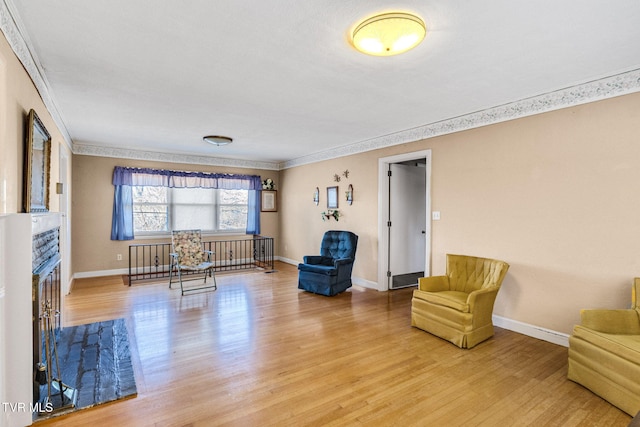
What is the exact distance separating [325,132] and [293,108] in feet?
3.90

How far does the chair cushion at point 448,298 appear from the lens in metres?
3.05

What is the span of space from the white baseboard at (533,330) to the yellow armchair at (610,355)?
0.73m

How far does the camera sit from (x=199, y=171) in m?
6.88

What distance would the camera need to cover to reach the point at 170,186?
647cm

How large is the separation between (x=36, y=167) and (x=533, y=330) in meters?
4.77

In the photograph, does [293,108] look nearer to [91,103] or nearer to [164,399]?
[91,103]

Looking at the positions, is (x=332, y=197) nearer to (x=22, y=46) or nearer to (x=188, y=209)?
(x=188, y=209)

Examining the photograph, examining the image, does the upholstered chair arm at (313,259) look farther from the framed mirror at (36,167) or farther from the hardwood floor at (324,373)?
the framed mirror at (36,167)

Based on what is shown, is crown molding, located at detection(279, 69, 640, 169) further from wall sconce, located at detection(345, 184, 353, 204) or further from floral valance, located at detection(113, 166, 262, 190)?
floral valance, located at detection(113, 166, 262, 190)

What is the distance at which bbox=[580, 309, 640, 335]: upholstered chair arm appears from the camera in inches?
92.7

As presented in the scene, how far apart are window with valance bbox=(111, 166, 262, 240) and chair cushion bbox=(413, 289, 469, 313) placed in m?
4.85

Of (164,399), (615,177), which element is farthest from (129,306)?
(615,177)

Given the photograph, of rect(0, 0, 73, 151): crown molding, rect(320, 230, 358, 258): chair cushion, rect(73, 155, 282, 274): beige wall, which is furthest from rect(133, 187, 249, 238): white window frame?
rect(0, 0, 73, 151): crown molding

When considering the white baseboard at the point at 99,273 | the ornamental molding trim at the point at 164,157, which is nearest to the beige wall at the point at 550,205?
the ornamental molding trim at the point at 164,157
